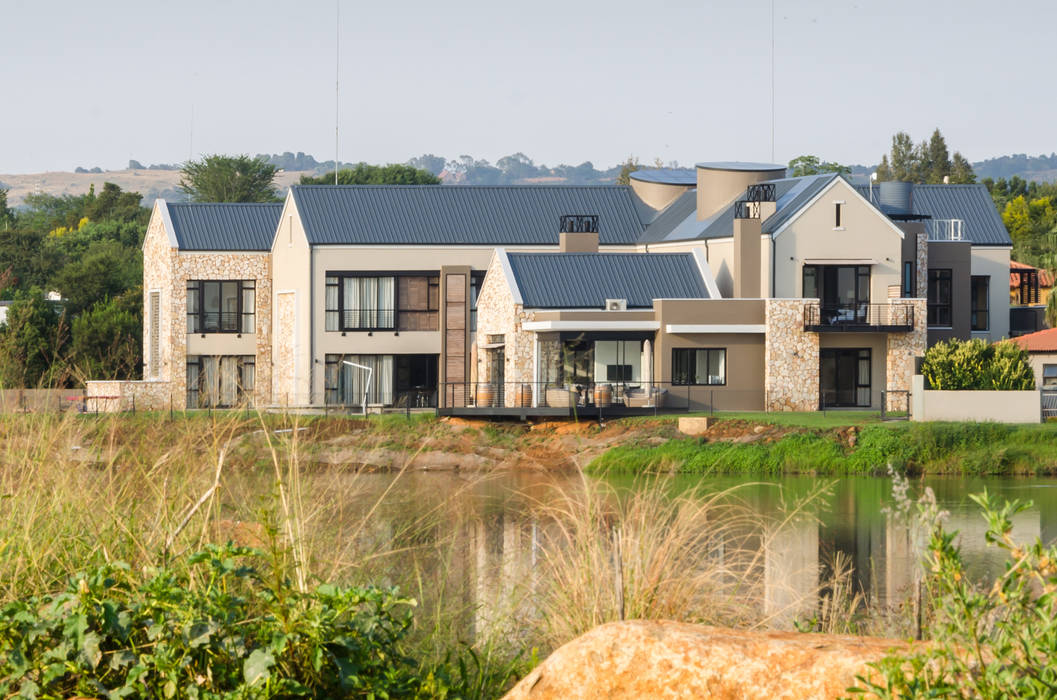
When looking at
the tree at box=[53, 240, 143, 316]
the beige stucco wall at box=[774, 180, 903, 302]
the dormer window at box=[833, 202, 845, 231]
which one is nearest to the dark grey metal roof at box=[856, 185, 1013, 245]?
the beige stucco wall at box=[774, 180, 903, 302]

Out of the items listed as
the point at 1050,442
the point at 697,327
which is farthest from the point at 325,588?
the point at 697,327

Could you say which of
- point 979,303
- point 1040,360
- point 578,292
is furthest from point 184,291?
point 979,303

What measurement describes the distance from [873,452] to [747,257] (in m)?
8.63

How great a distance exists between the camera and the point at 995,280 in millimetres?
43969

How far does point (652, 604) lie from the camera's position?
7.32 m

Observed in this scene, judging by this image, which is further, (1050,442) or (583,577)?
(1050,442)

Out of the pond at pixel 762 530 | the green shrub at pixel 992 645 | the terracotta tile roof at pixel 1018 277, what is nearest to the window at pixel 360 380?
the pond at pixel 762 530

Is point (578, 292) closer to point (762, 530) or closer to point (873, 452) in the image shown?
point (873, 452)

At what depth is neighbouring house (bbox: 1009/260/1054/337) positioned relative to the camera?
1876 inches

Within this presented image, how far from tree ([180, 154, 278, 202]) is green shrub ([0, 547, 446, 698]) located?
8000 cm

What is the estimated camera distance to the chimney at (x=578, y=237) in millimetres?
40312

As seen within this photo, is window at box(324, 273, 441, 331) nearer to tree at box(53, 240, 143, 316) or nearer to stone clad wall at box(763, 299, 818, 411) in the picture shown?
stone clad wall at box(763, 299, 818, 411)

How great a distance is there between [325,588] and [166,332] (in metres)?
37.6

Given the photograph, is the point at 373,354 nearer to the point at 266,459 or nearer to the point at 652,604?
the point at 266,459
